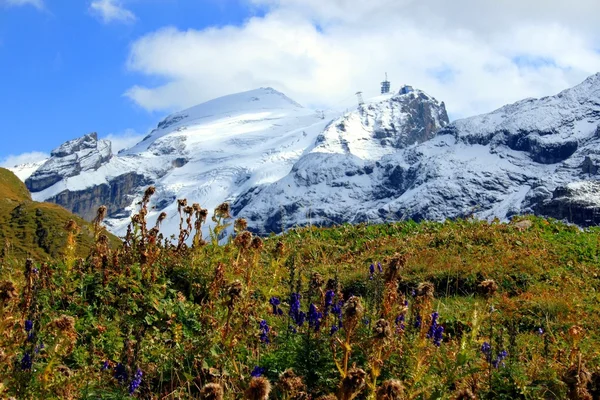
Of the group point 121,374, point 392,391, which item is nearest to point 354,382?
point 392,391

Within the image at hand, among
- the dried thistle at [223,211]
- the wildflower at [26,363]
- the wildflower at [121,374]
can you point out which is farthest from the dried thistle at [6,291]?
the dried thistle at [223,211]

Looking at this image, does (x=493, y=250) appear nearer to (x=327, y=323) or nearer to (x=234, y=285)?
(x=327, y=323)

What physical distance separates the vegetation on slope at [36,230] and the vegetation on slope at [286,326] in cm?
272

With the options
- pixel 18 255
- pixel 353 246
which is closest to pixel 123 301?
pixel 18 255

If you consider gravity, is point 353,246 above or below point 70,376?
above

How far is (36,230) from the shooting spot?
12.6 meters

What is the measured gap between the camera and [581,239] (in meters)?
12.1

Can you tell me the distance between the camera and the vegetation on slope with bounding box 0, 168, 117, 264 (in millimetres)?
11445

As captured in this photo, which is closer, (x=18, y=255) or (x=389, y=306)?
(x=389, y=306)

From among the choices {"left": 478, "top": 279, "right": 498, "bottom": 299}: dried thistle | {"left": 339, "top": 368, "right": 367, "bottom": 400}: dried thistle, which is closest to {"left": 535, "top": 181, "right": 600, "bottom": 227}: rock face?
{"left": 478, "top": 279, "right": 498, "bottom": 299}: dried thistle

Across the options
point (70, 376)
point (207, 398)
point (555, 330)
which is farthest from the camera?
point (555, 330)

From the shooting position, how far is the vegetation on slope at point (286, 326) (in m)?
4.54

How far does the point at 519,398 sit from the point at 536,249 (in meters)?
6.43

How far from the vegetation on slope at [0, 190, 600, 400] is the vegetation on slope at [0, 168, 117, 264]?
8.92ft
